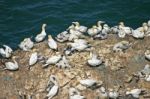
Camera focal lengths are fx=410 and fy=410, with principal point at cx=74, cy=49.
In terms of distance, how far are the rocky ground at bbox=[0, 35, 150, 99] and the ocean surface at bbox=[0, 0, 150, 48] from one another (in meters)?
6.99

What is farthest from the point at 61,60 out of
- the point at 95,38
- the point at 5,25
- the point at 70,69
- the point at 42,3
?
the point at 42,3

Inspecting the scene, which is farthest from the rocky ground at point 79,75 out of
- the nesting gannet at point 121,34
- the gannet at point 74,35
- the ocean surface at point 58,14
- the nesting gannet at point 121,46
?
the ocean surface at point 58,14

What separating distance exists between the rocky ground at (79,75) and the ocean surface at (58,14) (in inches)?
275

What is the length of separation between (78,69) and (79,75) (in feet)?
0.92

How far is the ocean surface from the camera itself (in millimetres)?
22219

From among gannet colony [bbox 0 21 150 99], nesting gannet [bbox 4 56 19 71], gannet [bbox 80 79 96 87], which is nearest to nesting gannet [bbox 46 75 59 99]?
gannet colony [bbox 0 21 150 99]

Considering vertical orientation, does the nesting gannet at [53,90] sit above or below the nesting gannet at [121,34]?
below

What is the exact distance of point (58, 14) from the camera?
23359mm

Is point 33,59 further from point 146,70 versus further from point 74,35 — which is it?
point 146,70

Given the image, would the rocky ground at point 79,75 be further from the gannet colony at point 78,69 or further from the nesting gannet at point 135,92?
the nesting gannet at point 135,92

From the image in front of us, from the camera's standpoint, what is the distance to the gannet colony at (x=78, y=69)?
13.8 meters

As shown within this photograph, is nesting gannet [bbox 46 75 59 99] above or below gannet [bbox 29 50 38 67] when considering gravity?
below

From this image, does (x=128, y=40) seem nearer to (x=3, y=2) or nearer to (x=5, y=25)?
(x=5, y=25)

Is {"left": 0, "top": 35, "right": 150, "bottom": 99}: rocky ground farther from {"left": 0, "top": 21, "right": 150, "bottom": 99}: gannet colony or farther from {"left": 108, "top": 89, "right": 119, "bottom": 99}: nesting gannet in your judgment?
{"left": 108, "top": 89, "right": 119, "bottom": 99}: nesting gannet
